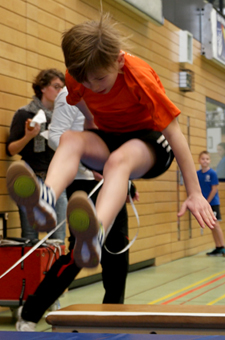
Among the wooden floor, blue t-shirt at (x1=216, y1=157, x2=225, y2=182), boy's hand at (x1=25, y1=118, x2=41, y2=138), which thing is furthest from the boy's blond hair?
blue t-shirt at (x1=216, y1=157, x2=225, y2=182)

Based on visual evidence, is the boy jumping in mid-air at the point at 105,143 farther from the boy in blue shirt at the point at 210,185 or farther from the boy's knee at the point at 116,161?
the boy in blue shirt at the point at 210,185

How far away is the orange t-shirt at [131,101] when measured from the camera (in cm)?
232

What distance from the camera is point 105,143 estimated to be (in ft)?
8.14

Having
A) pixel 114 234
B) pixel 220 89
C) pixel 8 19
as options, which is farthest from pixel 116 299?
pixel 220 89

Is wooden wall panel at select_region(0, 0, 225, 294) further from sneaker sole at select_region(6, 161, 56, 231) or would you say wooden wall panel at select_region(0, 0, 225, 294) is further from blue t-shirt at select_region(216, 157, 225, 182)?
sneaker sole at select_region(6, 161, 56, 231)

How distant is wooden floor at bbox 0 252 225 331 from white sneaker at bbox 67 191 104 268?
6.17 ft

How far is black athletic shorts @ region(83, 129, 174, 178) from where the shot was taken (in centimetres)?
249

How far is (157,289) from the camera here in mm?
5211

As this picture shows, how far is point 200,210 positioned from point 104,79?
71 cm

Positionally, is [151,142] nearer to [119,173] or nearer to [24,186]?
[119,173]

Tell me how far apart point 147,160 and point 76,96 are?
49cm

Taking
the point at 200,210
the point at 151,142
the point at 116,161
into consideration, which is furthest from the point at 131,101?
the point at 200,210

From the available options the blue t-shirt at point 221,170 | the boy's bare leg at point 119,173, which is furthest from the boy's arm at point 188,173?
the blue t-shirt at point 221,170

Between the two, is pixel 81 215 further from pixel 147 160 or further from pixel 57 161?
pixel 147 160
